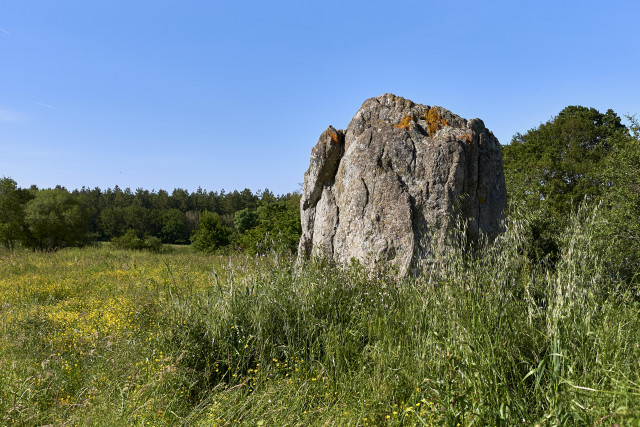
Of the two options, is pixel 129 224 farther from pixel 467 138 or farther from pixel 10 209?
pixel 467 138

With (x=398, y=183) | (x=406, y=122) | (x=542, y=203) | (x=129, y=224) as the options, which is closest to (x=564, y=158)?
(x=542, y=203)

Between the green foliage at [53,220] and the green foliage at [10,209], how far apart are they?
1.74ft

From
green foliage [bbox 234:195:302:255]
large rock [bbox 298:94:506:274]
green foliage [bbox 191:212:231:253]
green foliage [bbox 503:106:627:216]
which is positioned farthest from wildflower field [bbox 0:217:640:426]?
green foliage [bbox 191:212:231:253]

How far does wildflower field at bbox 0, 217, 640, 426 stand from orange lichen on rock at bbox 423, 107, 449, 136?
2966mm

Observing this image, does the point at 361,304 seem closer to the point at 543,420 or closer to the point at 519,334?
the point at 519,334

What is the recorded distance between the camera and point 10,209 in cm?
3294

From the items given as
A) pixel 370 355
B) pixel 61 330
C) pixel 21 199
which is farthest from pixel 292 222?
pixel 21 199

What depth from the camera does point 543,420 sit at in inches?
98.9

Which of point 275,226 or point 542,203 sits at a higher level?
point 542,203

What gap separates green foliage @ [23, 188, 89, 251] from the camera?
111 ft

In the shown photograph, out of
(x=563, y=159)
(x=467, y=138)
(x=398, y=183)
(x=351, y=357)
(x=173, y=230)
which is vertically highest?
(x=563, y=159)

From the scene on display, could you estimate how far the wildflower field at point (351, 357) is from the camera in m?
3.03

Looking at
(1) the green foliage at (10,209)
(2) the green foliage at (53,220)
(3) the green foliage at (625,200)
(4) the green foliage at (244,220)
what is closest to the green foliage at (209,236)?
(2) the green foliage at (53,220)

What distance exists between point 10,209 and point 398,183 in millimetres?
36874
